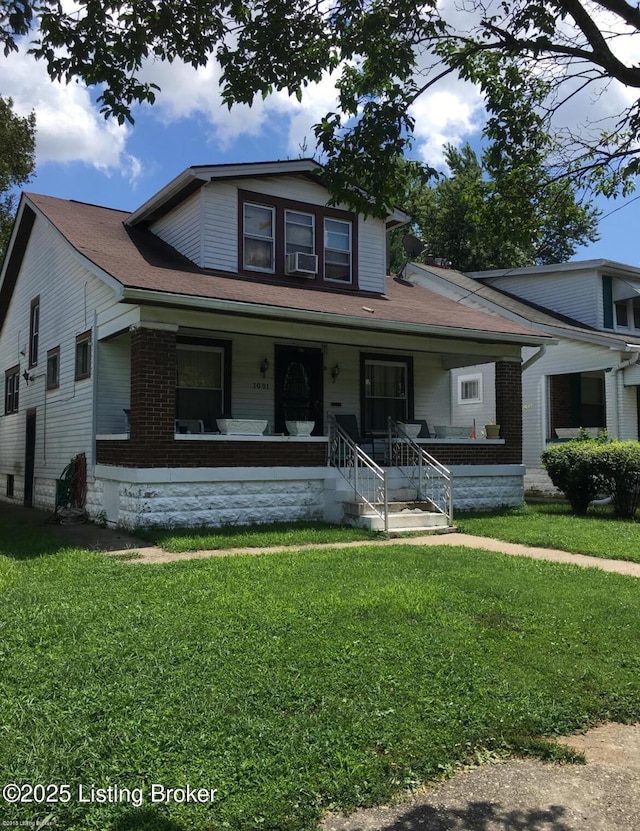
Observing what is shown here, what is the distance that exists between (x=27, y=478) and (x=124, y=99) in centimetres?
Answer: 1384

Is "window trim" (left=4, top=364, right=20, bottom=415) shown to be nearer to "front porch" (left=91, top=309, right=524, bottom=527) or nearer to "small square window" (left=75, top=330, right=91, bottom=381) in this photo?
"small square window" (left=75, top=330, right=91, bottom=381)

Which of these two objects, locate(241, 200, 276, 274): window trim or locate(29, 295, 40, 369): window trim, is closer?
locate(241, 200, 276, 274): window trim

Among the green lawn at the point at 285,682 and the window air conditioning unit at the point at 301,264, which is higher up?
the window air conditioning unit at the point at 301,264

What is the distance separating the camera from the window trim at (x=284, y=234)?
13422 mm

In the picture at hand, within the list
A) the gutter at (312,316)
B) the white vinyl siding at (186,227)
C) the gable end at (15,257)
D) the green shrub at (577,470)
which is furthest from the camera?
the gable end at (15,257)

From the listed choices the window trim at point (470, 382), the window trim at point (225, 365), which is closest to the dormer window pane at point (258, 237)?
the window trim at point (225, 365)

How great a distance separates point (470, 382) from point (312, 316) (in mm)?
10787

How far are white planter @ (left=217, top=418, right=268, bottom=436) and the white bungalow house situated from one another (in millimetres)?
41

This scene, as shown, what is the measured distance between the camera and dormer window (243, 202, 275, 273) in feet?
44.4

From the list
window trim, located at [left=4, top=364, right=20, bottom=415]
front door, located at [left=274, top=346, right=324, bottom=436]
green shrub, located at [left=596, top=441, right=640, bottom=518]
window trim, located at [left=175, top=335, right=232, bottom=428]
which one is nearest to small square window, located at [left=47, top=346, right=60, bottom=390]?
window trim, located at [left=4, top=364, right=20, bottom=415]

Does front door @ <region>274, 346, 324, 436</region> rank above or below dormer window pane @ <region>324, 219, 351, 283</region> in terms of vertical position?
below

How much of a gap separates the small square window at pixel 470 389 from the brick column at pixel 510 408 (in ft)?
20.0

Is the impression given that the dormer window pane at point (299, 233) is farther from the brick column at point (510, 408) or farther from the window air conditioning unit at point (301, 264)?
the brick column at point (510, 408)

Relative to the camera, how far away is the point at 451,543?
978cm
